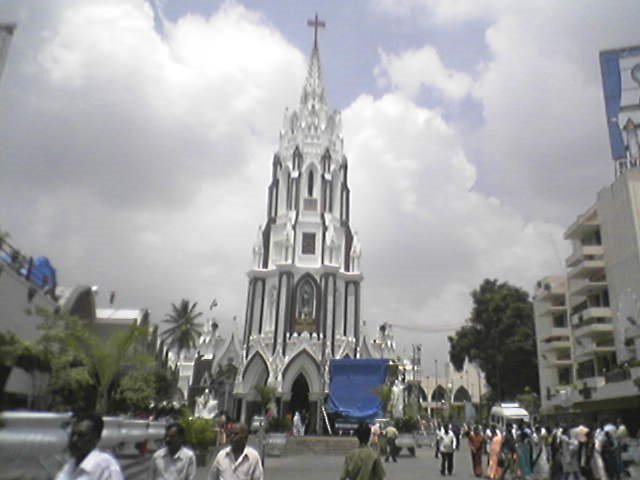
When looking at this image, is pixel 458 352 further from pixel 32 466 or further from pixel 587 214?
pixel 32 466

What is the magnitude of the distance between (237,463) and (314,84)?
196ft

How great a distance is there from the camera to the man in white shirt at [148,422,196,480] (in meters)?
5.34

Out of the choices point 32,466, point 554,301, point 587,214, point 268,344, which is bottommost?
point 32,466

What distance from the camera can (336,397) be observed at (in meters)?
36.8

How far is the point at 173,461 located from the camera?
5.39m

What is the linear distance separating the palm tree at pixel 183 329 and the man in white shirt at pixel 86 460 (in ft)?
192

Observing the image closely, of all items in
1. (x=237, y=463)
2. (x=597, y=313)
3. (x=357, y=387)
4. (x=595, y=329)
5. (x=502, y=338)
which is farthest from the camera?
(x=502, y=338)

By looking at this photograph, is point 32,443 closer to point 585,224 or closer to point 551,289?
point 585,224

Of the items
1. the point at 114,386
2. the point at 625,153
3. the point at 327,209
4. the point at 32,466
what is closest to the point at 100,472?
the point at 32,466

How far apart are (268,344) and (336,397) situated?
1326cm

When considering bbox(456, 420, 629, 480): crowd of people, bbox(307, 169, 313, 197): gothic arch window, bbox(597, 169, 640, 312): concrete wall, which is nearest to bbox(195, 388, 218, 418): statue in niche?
bbox(307, 169, 313, 197): gothic arch window

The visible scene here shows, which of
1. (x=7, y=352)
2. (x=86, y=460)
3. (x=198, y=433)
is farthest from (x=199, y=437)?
(x=86, y=460)

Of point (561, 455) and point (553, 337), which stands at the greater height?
point (553, 337)

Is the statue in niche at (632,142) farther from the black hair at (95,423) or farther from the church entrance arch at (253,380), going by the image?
the black hair at (95,423)
